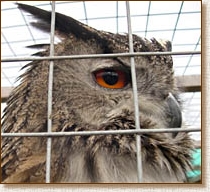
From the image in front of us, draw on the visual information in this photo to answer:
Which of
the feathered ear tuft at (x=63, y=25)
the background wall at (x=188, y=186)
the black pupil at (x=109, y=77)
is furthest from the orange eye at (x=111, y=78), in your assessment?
the background wall at (x=188, y=186)

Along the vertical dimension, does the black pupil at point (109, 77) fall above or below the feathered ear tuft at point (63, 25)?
below

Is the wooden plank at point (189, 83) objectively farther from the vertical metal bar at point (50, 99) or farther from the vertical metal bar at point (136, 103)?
the vertical metal bar at point (50, 99)

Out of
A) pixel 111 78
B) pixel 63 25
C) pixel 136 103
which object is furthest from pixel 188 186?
pixel 63 25

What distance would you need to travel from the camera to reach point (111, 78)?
3.69 ft

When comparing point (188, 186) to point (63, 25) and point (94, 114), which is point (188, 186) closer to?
point (94, 114)

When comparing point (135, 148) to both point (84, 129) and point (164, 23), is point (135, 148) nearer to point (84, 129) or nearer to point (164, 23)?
point (84, 129)

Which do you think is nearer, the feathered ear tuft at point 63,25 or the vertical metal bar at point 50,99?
the vertical metal bar at point 50,99

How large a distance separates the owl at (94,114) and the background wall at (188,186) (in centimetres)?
3

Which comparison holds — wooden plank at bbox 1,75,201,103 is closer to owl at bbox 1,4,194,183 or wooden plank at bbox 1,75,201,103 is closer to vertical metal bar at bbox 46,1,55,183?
owl at bbox 1,4,194,183

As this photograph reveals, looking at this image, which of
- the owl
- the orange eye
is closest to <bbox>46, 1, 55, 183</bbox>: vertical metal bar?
the owl

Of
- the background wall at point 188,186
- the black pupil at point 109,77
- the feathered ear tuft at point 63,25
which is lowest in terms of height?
the background wall at point 188,186

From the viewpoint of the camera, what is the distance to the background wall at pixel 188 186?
1004mm

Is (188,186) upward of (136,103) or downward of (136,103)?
downward

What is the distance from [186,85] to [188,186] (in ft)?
0.95
